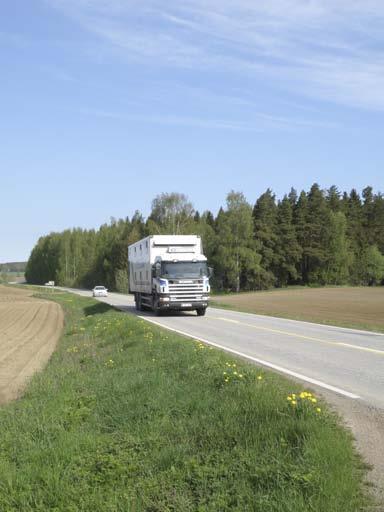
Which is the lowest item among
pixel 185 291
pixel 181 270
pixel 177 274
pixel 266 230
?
pixel 185 291

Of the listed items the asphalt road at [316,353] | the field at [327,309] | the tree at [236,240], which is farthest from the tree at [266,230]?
the asphalt road at [316,353]

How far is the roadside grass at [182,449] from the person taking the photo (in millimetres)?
4719

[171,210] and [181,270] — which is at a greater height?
[171,210]

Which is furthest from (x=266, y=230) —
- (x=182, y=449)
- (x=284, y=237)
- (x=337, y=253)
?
(x=182, y=449)

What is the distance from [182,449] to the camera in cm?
582

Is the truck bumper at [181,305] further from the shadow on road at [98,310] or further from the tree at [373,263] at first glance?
the tree at [373,263]

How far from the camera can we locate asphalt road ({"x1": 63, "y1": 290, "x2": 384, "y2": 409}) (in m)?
9.32

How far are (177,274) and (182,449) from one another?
21.9 m

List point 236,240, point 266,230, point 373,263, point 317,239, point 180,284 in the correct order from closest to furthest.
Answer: point 180,284
point 236,240
point 266,230
point 373,263
point 317,239

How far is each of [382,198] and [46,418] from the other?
105445 mm

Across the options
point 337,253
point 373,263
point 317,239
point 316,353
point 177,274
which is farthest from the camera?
point 317,239

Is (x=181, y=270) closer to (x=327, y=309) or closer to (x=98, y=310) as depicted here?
(x=98, y=310)

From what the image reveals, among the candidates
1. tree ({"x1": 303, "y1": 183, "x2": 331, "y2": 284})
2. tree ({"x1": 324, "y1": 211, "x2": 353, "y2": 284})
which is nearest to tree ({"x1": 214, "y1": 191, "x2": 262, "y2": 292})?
tree ({"x1": 303, "y1": 183, "x2": 331, "y2": 284})

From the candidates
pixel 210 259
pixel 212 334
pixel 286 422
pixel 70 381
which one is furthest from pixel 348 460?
pixel 210 259
